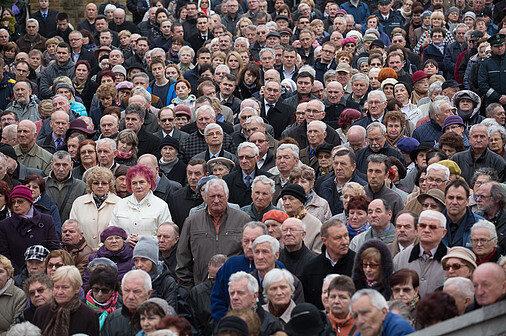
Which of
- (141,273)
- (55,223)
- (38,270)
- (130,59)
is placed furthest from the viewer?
(130,59)

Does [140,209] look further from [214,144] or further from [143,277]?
[143,277]

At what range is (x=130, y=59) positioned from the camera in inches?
698

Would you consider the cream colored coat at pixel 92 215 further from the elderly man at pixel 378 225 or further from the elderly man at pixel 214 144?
the elderly man at pixel 378 225

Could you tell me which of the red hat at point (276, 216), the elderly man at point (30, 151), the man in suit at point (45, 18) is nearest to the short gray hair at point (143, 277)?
the red hat at point (276, 216)

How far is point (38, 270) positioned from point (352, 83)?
6363 millimetres

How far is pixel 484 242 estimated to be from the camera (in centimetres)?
856

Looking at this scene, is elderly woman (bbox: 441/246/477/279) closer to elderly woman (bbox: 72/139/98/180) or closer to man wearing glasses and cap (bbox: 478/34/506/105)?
elderly woman (bbox: 72/139/98/180)

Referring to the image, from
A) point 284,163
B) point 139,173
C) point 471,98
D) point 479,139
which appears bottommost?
point 139,173

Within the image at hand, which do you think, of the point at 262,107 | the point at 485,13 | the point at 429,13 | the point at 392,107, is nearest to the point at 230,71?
the point at 262,107

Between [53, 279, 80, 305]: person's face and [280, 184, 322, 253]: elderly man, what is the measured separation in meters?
2.52

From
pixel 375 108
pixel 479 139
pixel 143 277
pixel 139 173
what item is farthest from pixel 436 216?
pixel 375 108

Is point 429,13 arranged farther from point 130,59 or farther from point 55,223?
point 55,223

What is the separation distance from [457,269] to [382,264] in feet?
2.11

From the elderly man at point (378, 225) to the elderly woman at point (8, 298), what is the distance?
3.35 m
